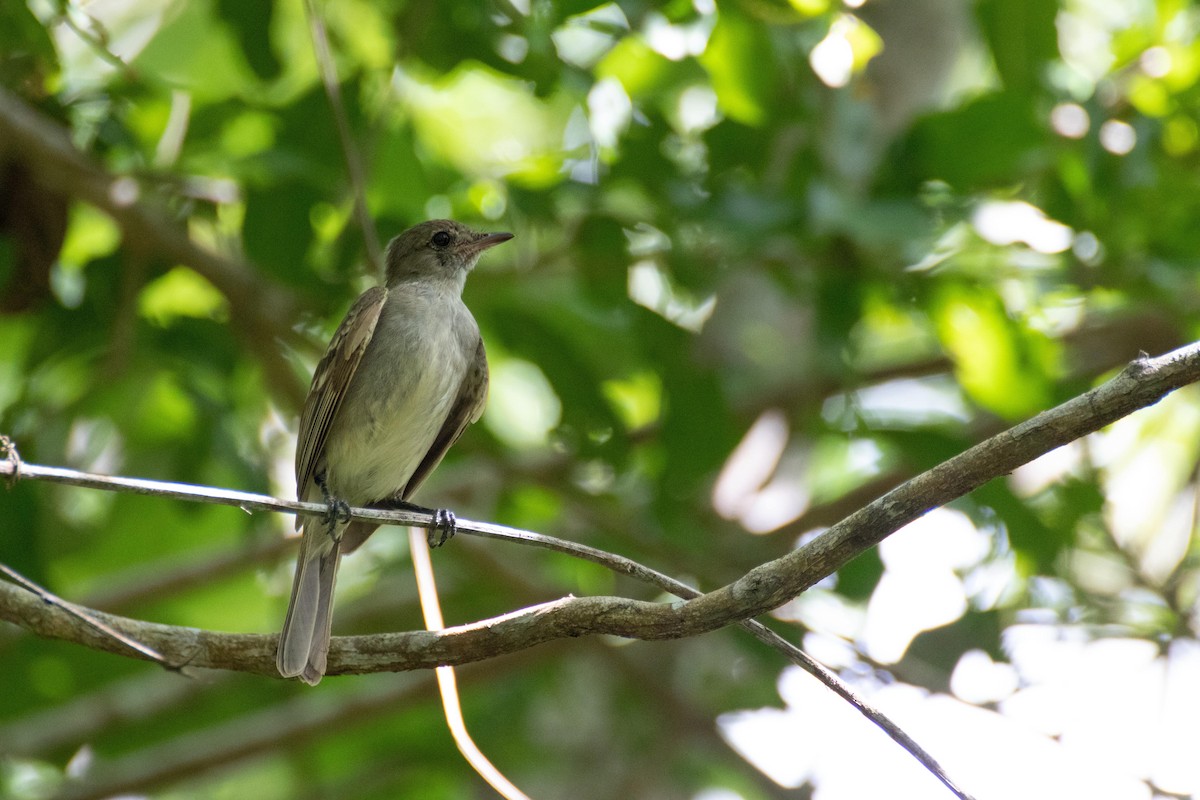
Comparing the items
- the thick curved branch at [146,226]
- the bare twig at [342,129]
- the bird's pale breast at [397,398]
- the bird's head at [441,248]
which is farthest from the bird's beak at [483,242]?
the thick curved branch at [146,226]

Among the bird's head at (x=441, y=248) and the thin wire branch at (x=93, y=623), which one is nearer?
the thin wire branch at (x=93, y=623)

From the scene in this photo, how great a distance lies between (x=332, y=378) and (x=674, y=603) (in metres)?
2.38

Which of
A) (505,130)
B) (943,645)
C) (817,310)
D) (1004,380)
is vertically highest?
(505,130)

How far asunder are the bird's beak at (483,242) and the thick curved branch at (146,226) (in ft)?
2.64

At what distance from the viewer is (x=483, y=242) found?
17.1ft

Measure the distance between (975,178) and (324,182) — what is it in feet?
8.14

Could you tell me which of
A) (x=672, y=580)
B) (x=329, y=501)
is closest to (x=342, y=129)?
(x=329, y=501)

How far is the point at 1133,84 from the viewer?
599 cm

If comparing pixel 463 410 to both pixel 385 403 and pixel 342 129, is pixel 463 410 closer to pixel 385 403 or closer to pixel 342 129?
pixel 385 403

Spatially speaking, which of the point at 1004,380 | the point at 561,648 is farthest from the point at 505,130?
the point at 1004,380

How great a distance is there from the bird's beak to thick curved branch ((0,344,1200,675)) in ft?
6.15

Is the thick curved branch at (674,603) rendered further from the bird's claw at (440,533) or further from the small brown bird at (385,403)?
the small brown bird at (385,403)

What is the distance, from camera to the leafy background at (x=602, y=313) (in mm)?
4961

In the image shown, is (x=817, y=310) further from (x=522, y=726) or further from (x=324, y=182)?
A: (x=522, y=726)
